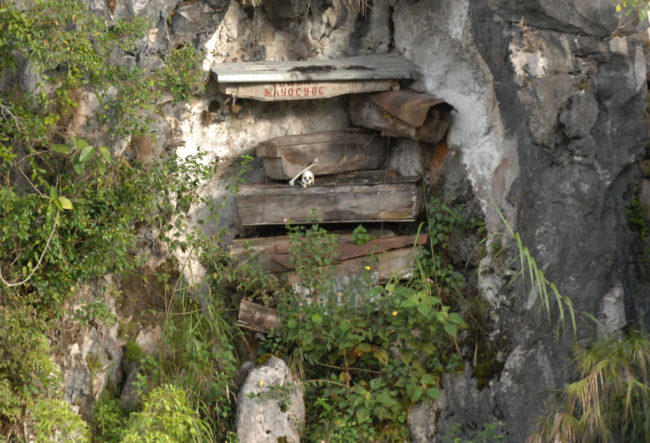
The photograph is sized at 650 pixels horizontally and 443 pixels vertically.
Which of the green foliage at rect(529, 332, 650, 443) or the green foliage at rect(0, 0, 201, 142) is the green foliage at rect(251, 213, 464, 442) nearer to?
the green foliage at rect(529, 332, 650, 443)

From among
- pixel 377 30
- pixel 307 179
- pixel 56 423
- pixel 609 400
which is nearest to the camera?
pixel 609 400

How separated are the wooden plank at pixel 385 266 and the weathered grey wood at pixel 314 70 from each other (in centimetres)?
150

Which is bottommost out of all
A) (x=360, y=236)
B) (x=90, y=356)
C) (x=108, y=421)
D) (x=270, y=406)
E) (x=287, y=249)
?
(x=108, y=421)

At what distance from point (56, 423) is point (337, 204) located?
2748mm

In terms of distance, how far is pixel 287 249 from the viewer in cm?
675

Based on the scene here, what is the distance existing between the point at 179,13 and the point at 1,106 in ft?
5.84

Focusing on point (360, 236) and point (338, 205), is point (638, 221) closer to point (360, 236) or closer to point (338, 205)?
point (360, 236)

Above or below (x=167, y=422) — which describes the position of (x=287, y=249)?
above

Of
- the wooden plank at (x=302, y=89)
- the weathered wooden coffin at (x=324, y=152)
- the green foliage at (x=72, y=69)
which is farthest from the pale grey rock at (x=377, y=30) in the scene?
the green foliage at (x=72, y=69)

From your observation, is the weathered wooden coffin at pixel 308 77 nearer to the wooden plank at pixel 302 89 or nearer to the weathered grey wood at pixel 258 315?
the wooden plank at pixel 302 89

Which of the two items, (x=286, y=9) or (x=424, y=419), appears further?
(x=286, y=9)

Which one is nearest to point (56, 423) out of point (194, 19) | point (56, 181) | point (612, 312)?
point (56, 181)

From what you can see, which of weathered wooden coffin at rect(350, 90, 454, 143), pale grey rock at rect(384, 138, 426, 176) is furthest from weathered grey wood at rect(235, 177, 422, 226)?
weathered wooden coffin at rect(350, 90, 454, 143)

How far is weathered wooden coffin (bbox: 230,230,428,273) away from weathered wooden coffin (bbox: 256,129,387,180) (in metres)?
0.66
